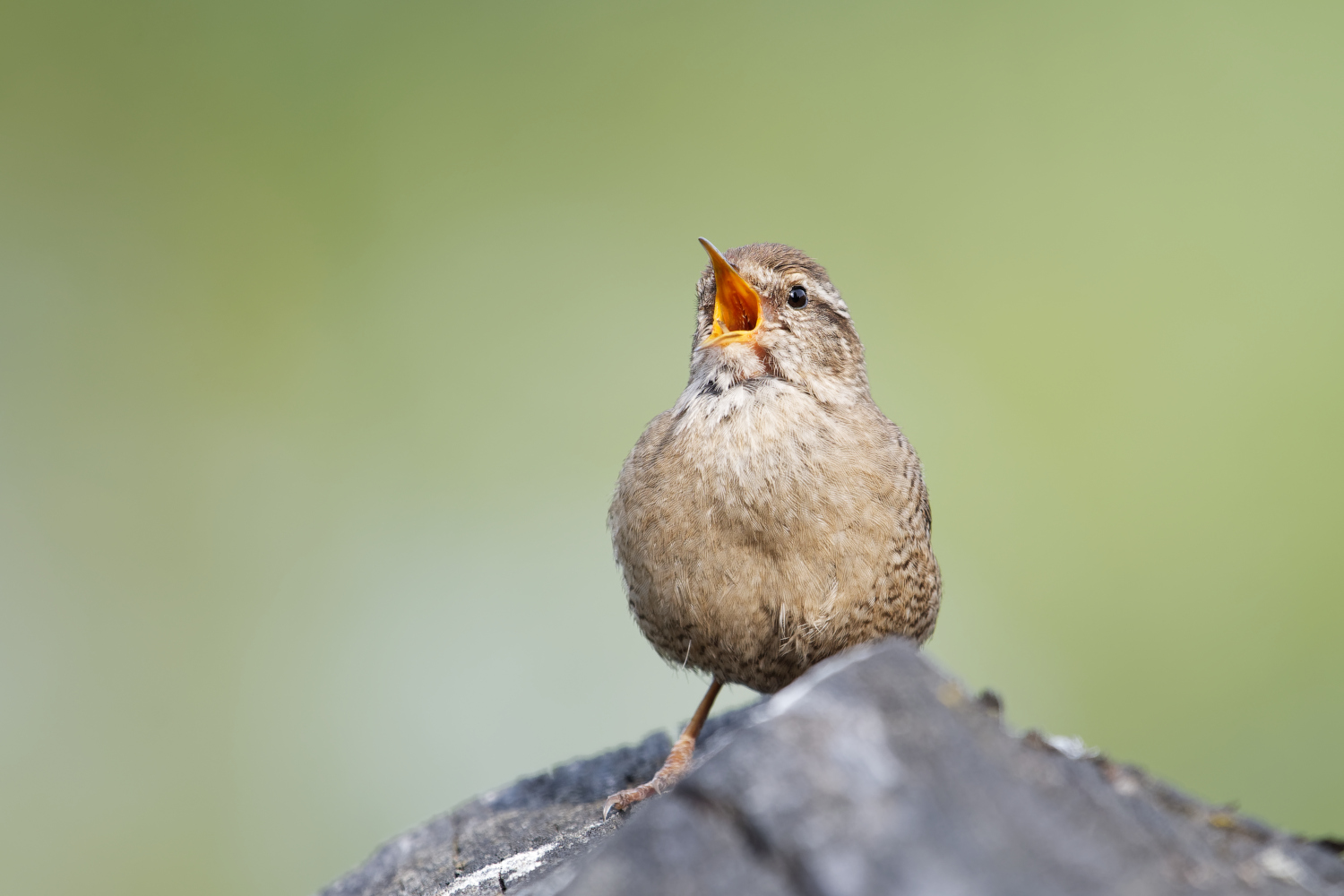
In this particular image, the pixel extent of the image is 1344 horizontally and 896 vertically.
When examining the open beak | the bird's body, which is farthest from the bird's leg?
the open beak

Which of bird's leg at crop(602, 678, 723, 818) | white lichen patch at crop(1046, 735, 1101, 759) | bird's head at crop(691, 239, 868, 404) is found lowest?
bird's leg at crop(602, 678, 723, 818)

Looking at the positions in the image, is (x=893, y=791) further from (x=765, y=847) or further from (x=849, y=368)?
(x=849, y=368)

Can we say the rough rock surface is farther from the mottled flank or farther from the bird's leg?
the bird's leg

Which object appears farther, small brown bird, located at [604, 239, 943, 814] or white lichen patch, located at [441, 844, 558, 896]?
small brown bird, located at [604, 239, 943, 814]

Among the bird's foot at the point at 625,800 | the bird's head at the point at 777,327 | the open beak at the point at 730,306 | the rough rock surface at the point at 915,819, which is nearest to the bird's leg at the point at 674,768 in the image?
the bird's foot at the point at 625,800

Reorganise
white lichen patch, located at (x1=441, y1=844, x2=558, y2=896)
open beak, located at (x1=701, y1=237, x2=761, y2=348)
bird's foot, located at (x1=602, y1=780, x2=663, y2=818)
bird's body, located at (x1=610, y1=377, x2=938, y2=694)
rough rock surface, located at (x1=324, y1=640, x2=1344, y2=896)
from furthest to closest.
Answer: open beak, located at (x1=701, y1=237, x2=761, y2=348) < bird's foot, located at (x1=602, y1=780, x2=663, y2=818) < bird's body, located at (x1=610, y1=377, x2=938, y2=694) < white lichen patch, located at (x1=441, y1=844, x2=558, y2=896) < rough rock surface, located at (x1=324, y1=640, x2=1344, y2=896)

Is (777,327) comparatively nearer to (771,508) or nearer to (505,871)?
(771,508)

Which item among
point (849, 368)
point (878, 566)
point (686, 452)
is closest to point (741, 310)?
point (849, 368)

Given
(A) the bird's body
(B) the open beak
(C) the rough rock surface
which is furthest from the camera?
(B) the open beak
